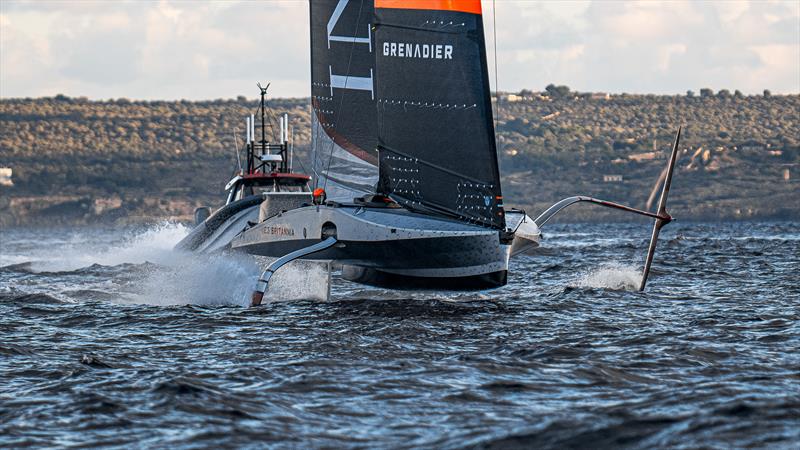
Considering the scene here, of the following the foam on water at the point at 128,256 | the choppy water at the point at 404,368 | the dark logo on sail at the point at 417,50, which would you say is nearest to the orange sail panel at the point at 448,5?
the dark logo on sail at the point at 417,50

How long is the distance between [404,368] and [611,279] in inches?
553

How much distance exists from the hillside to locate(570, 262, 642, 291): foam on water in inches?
3380

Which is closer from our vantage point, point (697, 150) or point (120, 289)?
point (120, 289)

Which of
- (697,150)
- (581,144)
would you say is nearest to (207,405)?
(697,150)

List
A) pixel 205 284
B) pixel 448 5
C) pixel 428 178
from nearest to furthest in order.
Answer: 1. pixel 448 5
2. pixel 428 178
3. pixel 205 284

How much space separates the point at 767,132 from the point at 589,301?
15721cm

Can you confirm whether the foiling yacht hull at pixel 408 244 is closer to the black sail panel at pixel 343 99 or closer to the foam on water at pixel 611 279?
the foam on water at pixel 611 279

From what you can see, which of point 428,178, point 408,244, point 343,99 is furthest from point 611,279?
point 408,244

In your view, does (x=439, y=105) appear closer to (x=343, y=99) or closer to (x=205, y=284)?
(x=343, y=99)

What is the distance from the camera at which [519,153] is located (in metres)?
151

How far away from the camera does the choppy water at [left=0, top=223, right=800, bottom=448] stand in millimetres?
10711

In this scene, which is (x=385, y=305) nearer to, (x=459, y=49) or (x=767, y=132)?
(x=459, y=49)

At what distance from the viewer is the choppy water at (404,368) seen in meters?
10.7

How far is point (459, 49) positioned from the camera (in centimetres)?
1975
